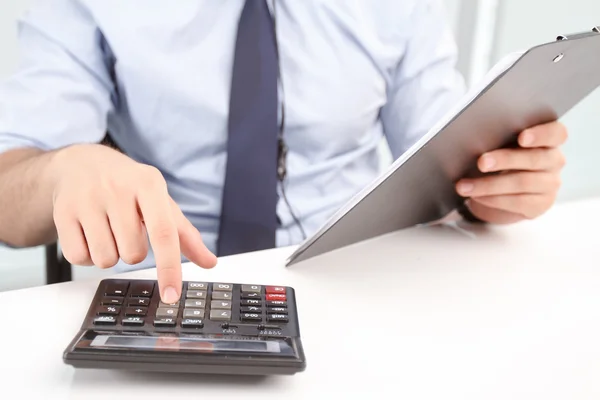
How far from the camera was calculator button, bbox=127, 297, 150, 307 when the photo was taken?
0.39 metres

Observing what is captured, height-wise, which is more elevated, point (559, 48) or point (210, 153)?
point (559, 48)

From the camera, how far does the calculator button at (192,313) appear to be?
382mm

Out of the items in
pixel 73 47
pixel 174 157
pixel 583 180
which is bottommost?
pixel 583 180

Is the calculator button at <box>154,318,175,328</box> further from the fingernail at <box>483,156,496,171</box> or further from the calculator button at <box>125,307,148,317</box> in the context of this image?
the fingernail at <box>483,156,496,171</box>

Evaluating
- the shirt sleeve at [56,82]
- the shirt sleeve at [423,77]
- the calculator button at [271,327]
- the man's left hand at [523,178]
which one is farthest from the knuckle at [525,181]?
the shirt sleeve at [56,82]

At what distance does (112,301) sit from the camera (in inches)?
15.6

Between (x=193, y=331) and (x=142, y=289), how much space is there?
0.22 feet

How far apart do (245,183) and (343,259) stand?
0.17 metres

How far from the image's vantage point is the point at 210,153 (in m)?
0.73

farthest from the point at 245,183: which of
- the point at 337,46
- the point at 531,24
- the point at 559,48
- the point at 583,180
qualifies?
the point at 583,180

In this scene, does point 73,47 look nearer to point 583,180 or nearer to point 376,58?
point 376,58

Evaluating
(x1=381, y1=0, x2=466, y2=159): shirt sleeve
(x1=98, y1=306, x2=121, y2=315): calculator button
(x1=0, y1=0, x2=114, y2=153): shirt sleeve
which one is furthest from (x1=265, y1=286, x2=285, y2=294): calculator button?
(x1=381, y1=0, x2=466, y2=159): shirt sleeve

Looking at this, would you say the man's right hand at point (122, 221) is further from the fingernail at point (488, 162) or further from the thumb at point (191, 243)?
the fingernail at point (488, 162)

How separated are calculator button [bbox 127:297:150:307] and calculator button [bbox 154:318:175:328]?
25mm
